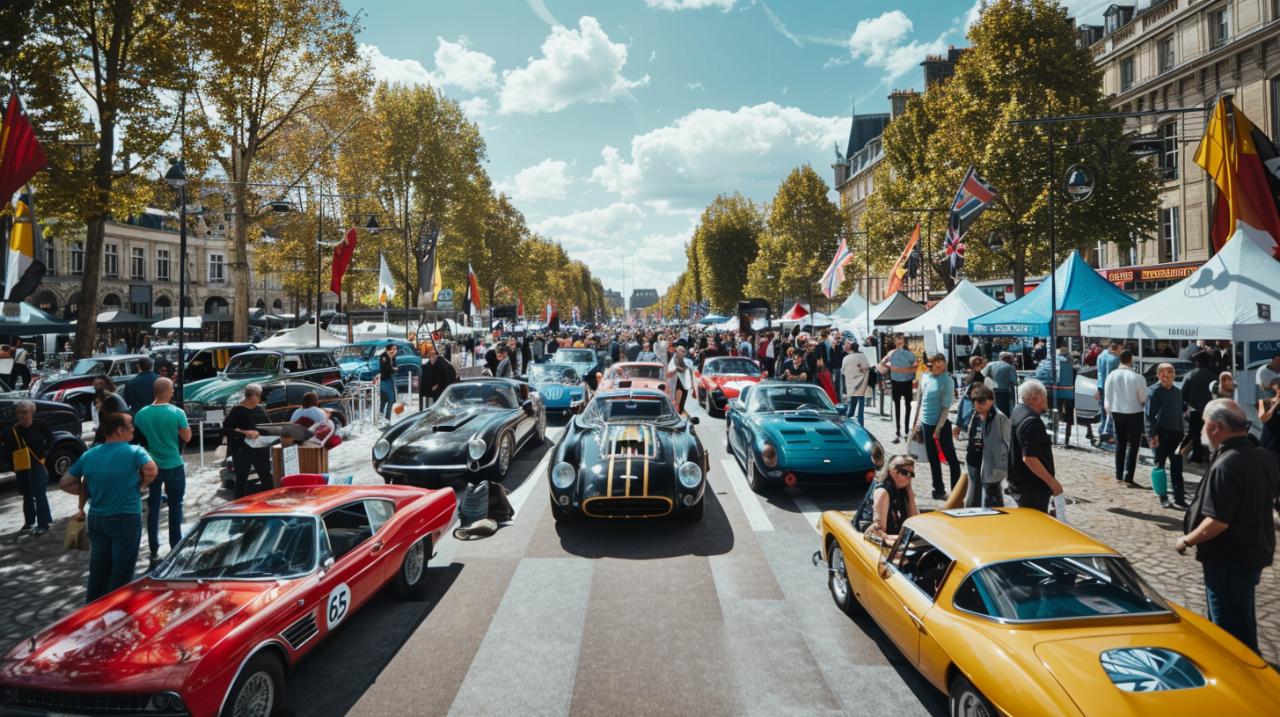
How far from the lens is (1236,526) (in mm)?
4113

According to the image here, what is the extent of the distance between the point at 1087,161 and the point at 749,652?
2565cm

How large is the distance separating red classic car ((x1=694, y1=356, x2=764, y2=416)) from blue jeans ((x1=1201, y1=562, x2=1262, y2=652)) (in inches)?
461

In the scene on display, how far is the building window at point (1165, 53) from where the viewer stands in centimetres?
3028

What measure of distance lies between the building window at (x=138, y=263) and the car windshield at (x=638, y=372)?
55768 millimetres

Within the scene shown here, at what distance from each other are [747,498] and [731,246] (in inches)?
2262

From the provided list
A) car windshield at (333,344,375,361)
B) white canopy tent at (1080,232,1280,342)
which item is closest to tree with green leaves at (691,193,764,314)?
car windshield at (333,344,375,361)

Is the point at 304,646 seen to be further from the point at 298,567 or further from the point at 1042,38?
the point at 1042,38

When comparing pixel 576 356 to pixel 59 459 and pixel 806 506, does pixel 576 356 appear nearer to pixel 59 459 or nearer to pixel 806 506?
pixel 59 459

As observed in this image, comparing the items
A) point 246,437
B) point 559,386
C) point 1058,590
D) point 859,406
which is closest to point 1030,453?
point 1058,590

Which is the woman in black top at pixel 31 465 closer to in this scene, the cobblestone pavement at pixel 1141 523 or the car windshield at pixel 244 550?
the car windshield at pixel 244 550

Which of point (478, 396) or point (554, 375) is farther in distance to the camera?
point (554, 375)

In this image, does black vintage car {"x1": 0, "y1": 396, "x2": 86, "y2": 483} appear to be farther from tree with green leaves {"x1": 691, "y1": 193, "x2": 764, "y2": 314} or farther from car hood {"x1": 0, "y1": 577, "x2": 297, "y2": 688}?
tree with green leaves {"x1": 691, "y1": 193, "x2": 764, "y2": 314}

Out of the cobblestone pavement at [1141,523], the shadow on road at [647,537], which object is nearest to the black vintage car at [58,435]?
the shadow on road at [647,537]

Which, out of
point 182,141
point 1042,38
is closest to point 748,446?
point 182,141
